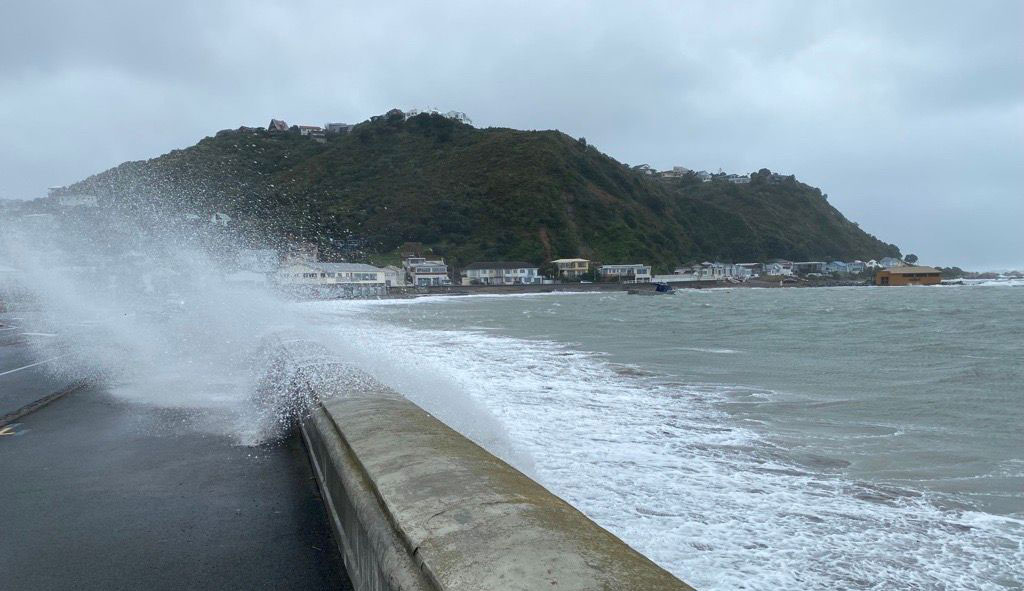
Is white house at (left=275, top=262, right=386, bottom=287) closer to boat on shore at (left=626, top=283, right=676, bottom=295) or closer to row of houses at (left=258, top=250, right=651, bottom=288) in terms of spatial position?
row of houses at (left=258, top=250, right=651, bottom=288)

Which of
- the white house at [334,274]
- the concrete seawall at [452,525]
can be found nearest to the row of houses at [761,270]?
the white house at [334,274]

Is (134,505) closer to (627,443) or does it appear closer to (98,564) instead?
(98,564)

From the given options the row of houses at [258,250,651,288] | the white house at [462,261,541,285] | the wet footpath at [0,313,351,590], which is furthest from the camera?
the white house at [462,261,541,285]

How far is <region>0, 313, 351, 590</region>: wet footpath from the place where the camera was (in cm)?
351

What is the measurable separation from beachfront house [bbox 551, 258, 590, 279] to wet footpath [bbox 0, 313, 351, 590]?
9267 centimetres

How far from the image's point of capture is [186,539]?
398 cm

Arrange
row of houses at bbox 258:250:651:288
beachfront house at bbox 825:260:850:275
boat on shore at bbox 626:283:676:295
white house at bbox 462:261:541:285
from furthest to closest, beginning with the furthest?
beachfront house at bbox 825:260:850:275
white house at bbox 462:261:541:285
boat on shore at bbox 626:283:676:295
row of houses at bbox 258:250:651:288

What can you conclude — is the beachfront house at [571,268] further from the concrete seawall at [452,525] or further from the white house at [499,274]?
the concrete seawall at [452,525]

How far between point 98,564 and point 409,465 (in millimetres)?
1762

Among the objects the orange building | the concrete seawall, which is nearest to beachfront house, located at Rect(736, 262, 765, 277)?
the orange building

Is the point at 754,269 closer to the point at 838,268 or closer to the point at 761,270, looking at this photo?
the point at 761,270

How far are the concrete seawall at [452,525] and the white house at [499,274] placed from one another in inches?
3559

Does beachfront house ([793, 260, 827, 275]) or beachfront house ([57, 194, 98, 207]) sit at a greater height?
beachfront house ([57, 194, 98, 207])

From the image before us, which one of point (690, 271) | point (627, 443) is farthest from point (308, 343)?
point (690, 271)
